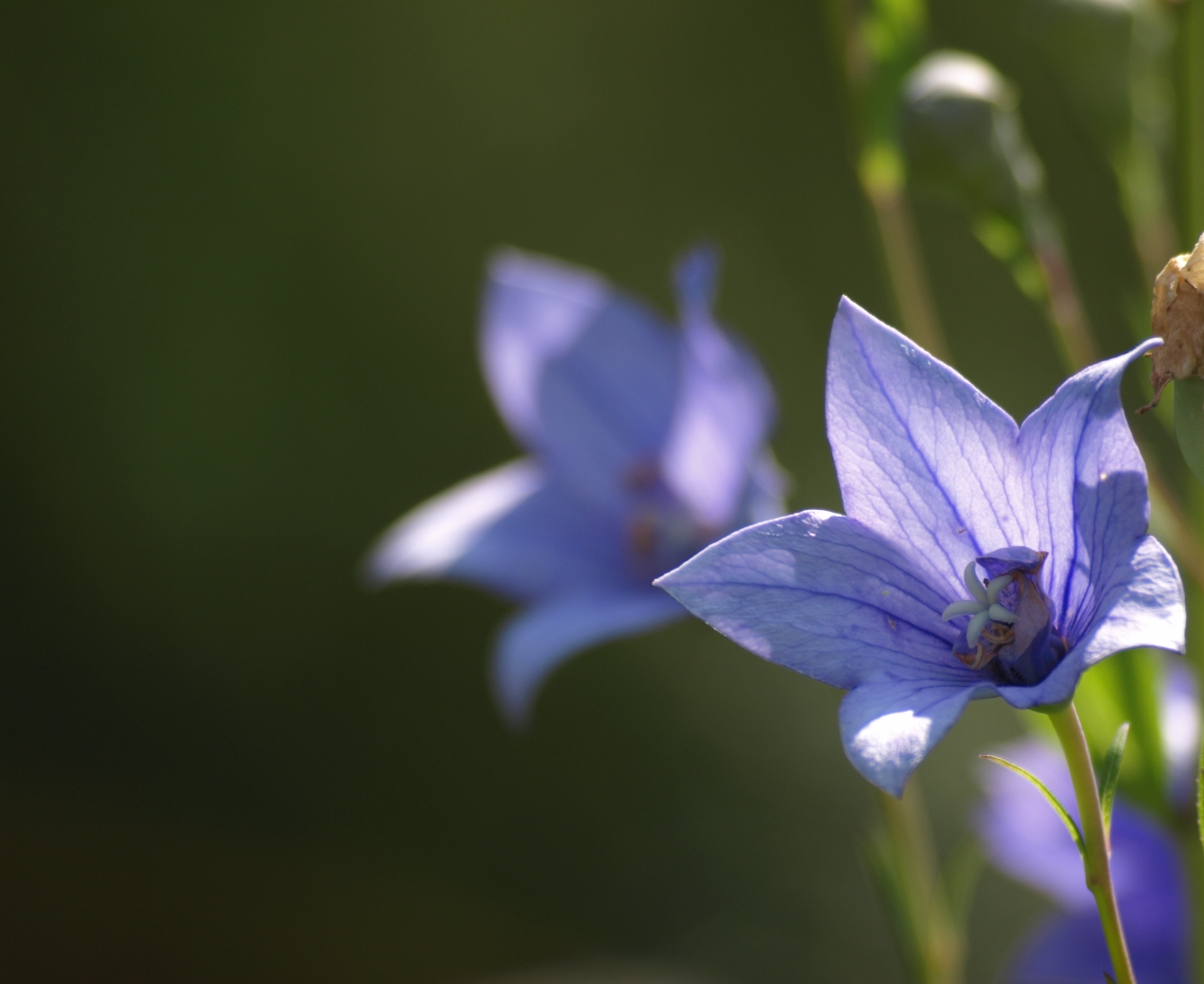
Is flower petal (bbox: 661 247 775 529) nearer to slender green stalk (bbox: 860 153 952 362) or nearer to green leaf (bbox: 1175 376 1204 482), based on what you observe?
slender green stalk (bbox: 860 153 952 362)

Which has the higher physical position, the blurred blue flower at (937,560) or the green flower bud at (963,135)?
the green flower bud at (963,135)

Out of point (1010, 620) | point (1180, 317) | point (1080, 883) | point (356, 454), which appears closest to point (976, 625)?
point (1010, 620)

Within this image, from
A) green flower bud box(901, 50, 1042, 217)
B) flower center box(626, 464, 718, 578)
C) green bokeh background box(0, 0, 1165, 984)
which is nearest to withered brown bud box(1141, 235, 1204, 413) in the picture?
Answer: green flower bud box(901, 50, 1042, 217)

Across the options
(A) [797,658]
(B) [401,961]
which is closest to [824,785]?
(B) [401,961]

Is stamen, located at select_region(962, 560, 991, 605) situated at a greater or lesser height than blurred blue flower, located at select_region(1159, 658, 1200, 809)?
greater

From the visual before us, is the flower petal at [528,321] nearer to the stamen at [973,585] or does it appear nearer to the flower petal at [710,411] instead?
the flower petal at [710,411]

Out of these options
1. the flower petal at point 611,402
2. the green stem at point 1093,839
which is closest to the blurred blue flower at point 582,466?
the flower petal at point 611,402
